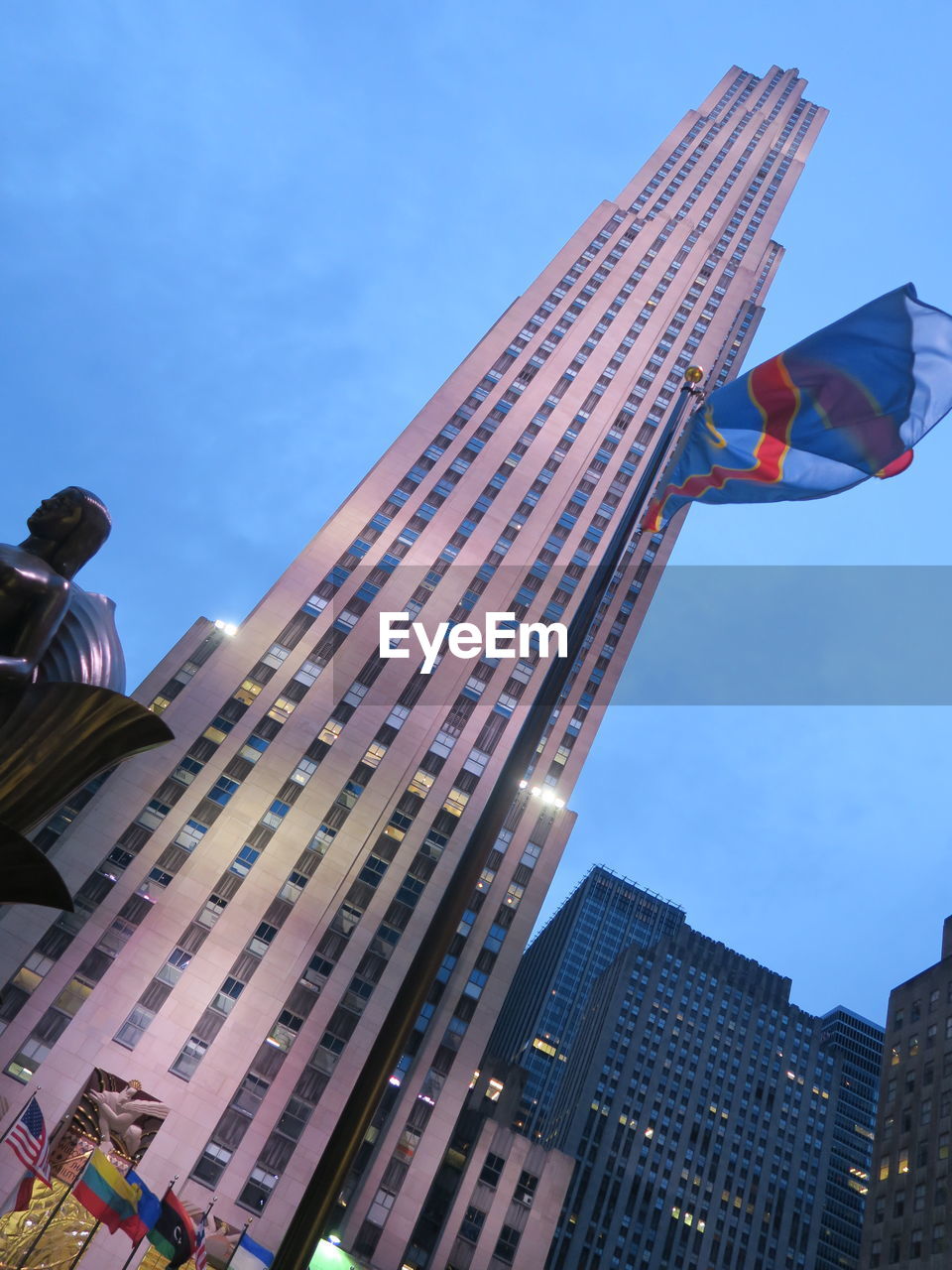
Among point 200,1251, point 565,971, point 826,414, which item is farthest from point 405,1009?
point 565,971

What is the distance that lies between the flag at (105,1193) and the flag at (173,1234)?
292cm

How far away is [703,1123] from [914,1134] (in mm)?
58795

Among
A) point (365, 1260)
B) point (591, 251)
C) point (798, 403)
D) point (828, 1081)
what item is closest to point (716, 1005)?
point (828, 1081)

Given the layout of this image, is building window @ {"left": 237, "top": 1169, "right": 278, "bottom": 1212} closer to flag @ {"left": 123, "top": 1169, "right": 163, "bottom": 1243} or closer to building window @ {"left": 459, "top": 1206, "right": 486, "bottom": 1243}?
building window @ {"left": 459, "top": 1206, "right": 486, "bottom": 1243}

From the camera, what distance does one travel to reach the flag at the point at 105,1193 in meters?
26.1

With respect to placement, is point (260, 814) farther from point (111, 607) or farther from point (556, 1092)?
point (556, 1092)

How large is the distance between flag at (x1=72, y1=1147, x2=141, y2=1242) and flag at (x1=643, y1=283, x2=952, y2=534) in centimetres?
2502

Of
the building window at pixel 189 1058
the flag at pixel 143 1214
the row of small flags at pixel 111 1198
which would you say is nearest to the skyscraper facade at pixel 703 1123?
the building window at pixel 189 1058

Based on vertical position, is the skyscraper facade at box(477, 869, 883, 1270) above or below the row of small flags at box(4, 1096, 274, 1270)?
above

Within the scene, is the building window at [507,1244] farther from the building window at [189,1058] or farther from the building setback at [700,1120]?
the building setback at [700,1120]

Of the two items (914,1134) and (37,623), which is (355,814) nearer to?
(914,1134)

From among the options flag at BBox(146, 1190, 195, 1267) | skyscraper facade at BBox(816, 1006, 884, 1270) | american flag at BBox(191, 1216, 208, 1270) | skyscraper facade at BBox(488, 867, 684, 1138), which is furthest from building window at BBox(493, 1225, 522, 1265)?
skyscraper facade at BBox(488, 867, 684, 1138)

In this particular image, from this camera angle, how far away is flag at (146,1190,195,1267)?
94.1 feet

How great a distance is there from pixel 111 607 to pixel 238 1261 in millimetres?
41351
